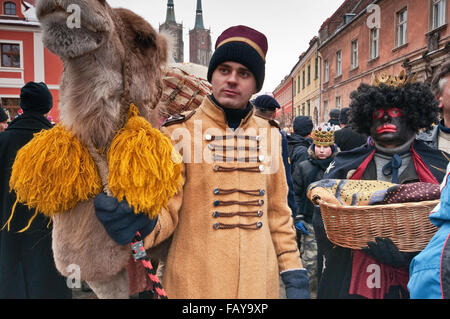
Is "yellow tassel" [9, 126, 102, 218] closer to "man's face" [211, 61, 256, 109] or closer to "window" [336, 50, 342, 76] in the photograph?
"man's face" [211, 61, 256, 109]

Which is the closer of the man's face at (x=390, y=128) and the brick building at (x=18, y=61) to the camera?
the man's face at (x=390, y=128)

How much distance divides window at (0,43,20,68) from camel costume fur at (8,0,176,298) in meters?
20.9

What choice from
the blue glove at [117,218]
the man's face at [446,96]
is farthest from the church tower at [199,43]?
the blue glove at [117,218]

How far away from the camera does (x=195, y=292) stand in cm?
128

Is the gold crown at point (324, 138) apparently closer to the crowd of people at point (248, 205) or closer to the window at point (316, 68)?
the crowd of people at point (248, 205)

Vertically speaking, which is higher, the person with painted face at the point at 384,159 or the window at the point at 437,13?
the window at the point at 437,13

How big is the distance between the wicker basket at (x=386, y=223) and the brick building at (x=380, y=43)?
9.76m

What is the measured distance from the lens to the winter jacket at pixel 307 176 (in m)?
3.91

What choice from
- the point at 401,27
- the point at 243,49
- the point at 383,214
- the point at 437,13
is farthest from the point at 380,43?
the point at 243,49

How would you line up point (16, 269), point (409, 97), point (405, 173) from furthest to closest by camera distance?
point (16, 269) < point (409, 97) < point (405, 173)

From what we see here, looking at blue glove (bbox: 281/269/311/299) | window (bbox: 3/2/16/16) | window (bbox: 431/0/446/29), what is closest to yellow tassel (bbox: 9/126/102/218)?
blue glove (bbox: 281/269/311/299)
